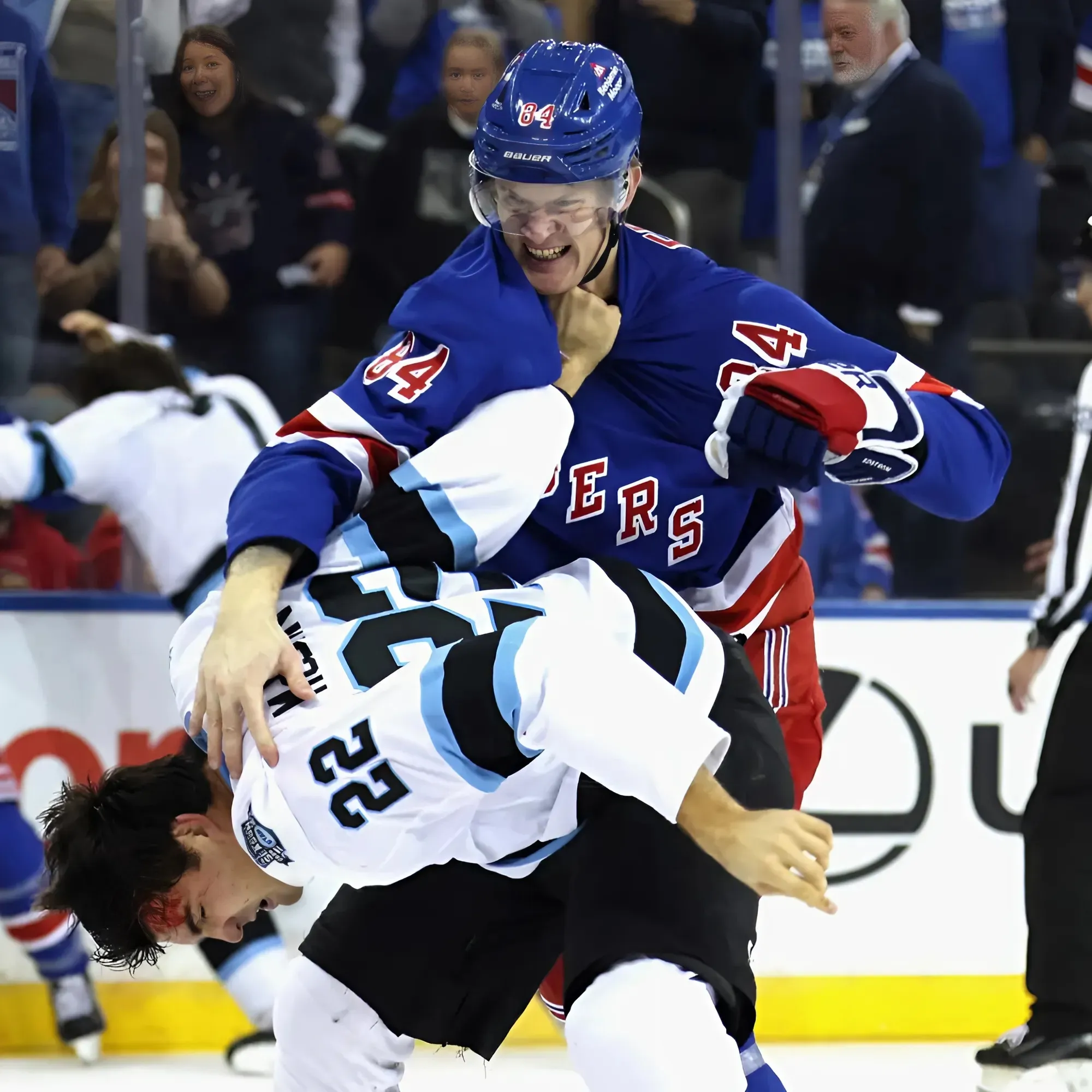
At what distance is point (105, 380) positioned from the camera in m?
3.52

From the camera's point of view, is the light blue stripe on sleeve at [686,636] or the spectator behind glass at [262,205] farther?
the spectator behind glass at [262,205]

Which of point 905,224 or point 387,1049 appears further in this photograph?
point 905,224

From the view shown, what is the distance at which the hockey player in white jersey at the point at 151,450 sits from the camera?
3385mm

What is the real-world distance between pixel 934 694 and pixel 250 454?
1561 millimetres

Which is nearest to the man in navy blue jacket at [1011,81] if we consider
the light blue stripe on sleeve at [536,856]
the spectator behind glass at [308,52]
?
the spectator behind glass at [308,52]

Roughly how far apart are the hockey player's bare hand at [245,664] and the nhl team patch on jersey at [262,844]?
0.06 meters

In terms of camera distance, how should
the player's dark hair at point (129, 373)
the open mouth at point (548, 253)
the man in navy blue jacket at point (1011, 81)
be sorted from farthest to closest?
the man in navy blue jacket at point (1011, 81) → the player's dark hair at point (129, 373) → the open mouth at point (548, 253)

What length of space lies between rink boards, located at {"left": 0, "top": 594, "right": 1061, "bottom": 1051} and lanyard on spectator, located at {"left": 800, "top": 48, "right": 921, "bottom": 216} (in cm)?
97

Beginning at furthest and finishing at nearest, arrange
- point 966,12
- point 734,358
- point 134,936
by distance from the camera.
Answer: point 966,12 < point 734,358 < point 134,936

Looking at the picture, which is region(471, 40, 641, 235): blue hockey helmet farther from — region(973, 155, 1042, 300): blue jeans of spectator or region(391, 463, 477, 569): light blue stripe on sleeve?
region(973, 155, 1042, 300): blue jeans of spectator

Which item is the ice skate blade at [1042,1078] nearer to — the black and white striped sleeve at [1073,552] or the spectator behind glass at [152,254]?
the black and white striped sleeve at [1073,552]

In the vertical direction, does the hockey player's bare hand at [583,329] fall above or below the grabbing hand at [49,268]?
above

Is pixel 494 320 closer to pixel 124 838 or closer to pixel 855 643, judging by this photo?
pixel 124 838

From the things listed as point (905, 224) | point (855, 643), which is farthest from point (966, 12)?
point (855, 643)
